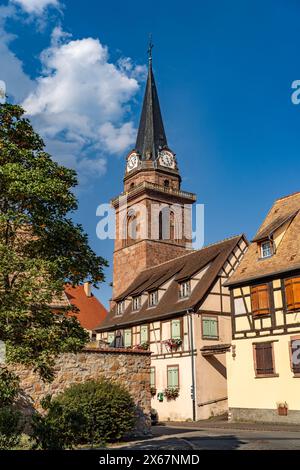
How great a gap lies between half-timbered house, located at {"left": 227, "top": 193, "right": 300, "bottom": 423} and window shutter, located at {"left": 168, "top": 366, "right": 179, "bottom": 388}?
202 inches

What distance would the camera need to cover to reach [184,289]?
32.2 meters

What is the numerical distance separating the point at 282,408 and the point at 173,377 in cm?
885

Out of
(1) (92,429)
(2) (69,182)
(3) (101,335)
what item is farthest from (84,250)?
(3) (101,335)

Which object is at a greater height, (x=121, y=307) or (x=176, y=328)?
(x=121, y=307)

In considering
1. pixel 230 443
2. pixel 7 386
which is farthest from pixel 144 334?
pixel 7 386

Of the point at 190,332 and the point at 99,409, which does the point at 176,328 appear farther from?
the point at 99,409

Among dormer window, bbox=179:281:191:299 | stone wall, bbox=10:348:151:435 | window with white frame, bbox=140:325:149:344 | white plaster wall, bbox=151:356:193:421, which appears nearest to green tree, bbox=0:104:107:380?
stone wall, bbox=10:348:151:435

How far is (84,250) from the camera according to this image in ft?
39.7

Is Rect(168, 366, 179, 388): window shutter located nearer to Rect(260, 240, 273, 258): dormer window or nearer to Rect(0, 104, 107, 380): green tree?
Rect(260, 240, 273, 258): dormer window

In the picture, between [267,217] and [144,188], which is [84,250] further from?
[144,188]

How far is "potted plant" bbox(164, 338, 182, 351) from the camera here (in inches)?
1183

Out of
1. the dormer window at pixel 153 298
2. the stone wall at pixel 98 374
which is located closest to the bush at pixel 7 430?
the stone wall at pixel 98 374

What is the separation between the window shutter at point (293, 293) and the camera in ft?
73.9
